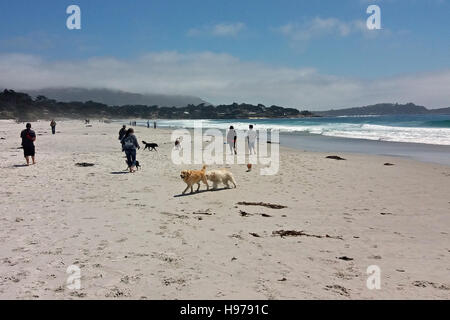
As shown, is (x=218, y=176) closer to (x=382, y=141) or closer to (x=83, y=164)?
(x=83, y=164)

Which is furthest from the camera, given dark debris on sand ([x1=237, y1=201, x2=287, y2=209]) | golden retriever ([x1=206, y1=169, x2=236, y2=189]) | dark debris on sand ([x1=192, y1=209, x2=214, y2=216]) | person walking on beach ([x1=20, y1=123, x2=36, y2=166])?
person walking on beach ([x1=20, y1=123, x2=36, y2=166])

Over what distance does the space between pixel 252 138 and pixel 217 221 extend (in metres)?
10.7

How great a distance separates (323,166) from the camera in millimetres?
14781

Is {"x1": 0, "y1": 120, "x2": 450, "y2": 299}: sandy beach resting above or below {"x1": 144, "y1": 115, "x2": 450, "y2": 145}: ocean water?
below

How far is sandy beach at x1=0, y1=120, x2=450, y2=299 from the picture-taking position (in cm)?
410

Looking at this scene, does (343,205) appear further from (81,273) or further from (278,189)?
(81,273)

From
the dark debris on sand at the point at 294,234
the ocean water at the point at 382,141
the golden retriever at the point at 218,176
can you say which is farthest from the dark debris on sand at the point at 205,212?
the ocean water at the point at 382,141
